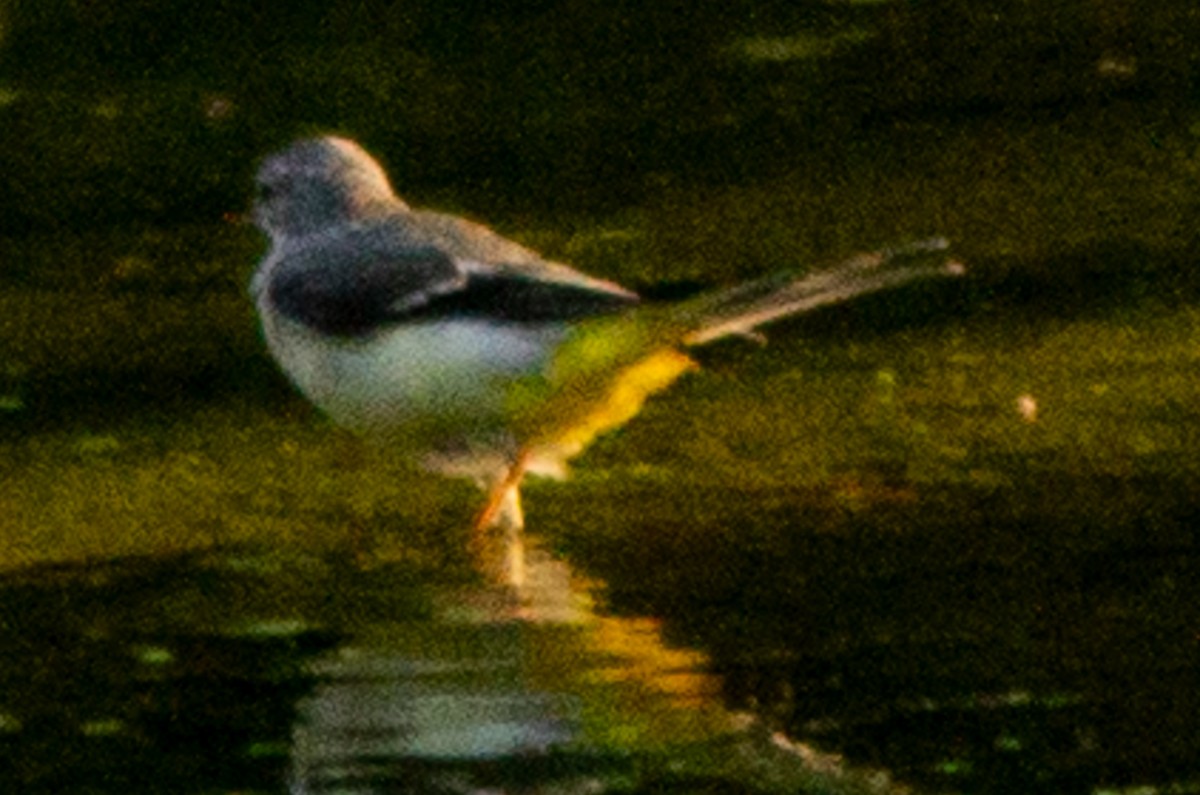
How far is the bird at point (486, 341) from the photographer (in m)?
9.80

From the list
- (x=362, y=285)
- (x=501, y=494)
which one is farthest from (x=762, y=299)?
(x=362, y=285)

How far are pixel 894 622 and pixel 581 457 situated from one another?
2182 millimetres

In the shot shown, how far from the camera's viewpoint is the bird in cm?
980

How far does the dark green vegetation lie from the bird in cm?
25

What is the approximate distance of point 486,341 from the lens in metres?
9.94

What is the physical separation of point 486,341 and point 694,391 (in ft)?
5.92

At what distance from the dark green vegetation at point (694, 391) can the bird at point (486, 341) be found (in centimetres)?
25

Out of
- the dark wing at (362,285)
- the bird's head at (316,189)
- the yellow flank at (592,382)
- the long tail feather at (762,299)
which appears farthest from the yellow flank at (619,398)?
the bird's head at (316,189)

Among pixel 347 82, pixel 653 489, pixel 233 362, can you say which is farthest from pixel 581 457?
pixel 347 82

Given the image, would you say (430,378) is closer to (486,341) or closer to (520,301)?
(486,341)

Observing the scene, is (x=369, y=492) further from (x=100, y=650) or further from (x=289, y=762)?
(x=289, y=762)

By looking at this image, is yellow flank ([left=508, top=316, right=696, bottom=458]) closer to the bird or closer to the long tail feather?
the bird

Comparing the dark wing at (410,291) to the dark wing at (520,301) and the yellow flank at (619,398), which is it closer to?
the dark wing at (520,301)

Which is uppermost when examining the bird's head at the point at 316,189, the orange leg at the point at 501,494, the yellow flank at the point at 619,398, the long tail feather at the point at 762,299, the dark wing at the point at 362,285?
the bird's head at the point at 316,189
